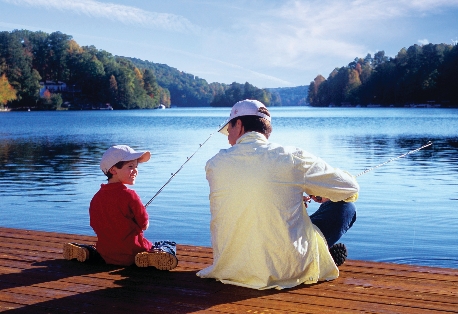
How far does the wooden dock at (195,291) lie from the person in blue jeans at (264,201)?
0.16m

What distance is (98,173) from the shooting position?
1502cm

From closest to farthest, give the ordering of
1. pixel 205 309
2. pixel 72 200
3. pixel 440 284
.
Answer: pixel 205 309, pixel 440 284, pixel 72 200

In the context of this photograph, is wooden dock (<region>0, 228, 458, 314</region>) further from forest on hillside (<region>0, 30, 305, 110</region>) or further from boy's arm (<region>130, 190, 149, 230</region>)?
forest on hillside (<region>0, 30, 305, 110</region>)

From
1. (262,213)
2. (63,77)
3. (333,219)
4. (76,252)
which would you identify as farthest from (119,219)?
(63,77)

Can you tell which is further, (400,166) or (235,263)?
(400,166)

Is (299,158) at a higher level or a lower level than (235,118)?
lower

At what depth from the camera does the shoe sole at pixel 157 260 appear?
12.8ft

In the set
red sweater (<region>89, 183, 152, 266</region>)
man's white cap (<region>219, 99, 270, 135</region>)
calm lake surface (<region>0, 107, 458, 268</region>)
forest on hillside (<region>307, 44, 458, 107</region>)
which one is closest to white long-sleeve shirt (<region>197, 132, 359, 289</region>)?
man's white cap (<region>219, 99, 270, 135</region>)

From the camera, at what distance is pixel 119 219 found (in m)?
3.83

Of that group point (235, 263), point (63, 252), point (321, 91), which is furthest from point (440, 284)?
point (321, 91)

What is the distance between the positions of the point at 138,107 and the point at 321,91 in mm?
42524

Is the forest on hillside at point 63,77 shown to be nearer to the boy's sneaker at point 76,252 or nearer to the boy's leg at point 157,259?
the boy's sneaker at point 76,252

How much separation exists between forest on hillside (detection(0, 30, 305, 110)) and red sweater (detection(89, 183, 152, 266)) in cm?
9083

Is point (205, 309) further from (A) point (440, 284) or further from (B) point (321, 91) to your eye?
(B) point (321, 91)
